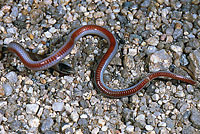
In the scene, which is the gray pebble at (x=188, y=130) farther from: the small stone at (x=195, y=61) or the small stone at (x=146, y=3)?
the small stone at (x=146, y=3)

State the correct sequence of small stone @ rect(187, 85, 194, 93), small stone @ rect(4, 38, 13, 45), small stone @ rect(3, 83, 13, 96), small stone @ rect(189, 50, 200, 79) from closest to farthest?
1. small stone @ rect(3, 83, 13, 96)
2. small stone @ rect(187, 85, 194, 93)
3. small stone @ rect(189, 50, 200, 79)
4. small stone @ rect(4, 38, 13, 45)

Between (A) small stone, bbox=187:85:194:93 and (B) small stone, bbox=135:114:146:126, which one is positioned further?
(A) small stone, bbox=187:85:194:93

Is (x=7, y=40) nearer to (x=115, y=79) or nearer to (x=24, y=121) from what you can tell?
(x=24, y=121)

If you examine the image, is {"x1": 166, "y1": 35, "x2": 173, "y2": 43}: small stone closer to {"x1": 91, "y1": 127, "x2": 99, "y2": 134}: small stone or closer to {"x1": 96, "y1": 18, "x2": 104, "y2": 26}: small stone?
{"x1": 96, "y1": 18, "x2": 104, "y2": 26}: small stone

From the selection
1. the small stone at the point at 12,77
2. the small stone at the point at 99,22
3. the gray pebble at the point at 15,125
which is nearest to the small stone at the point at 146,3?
the small stone at the point at 99,22

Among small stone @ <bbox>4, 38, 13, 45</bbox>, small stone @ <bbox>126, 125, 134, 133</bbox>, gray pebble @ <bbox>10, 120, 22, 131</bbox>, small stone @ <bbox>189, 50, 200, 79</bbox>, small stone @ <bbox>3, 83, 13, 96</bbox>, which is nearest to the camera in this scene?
gray pebble @ <bbox>10, 120, 22, 131</bbox>

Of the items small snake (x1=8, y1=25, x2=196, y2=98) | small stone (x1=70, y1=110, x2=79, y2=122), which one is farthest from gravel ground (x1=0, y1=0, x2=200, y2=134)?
small snake (x1=8, y1=25, x2=196, y2=98)

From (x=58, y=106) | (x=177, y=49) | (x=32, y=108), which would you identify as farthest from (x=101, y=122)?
(x=177, y=49)

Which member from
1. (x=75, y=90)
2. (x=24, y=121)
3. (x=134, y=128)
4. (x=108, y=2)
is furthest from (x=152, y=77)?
(x=24, y=121)
